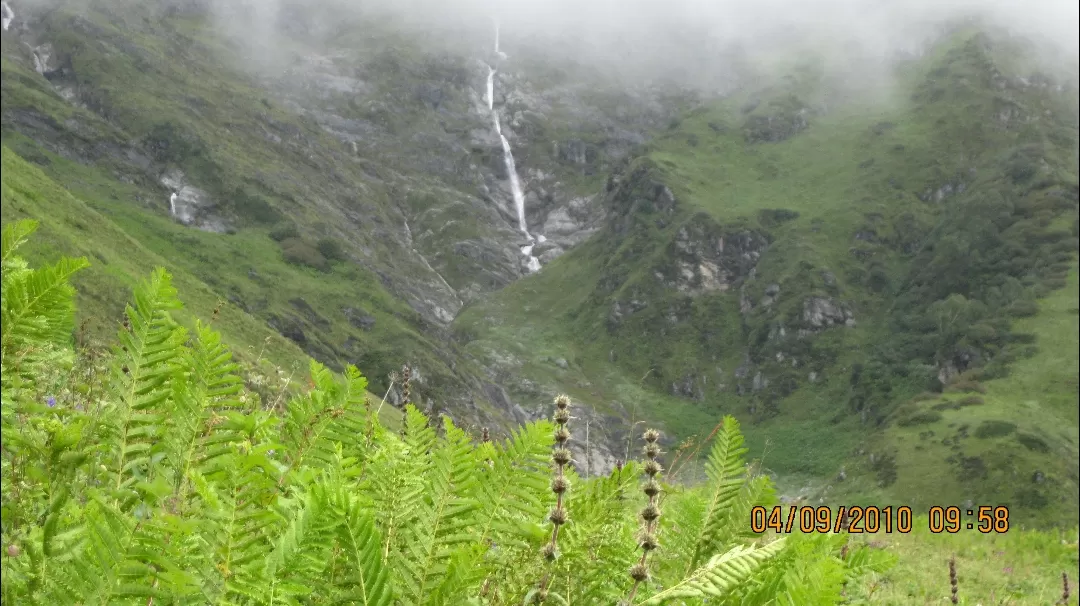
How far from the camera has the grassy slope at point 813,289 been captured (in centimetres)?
10626

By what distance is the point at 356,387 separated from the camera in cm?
253

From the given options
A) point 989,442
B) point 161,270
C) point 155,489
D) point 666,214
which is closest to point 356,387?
point 161,270

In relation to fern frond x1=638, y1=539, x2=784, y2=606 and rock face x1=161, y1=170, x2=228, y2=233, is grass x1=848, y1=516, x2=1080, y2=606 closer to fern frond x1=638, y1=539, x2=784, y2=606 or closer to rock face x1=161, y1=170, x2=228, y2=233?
fern frond x1=638, y1=539, x2=784, y2=606

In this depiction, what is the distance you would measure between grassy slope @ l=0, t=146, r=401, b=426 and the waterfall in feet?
469

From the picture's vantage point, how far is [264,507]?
71.5 inches

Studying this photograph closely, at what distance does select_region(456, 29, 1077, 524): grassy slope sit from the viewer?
10626cm

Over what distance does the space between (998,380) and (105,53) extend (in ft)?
589

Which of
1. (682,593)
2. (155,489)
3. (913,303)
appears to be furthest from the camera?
(913,303)

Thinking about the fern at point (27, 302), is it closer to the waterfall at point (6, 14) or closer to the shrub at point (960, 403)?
the shrub at point (960, 403)

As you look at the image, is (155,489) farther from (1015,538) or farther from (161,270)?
(1015,538)

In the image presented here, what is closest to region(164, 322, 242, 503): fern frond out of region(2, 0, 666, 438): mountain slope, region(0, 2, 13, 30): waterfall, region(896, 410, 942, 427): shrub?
region(2, 0, 666, 438): mountain slope

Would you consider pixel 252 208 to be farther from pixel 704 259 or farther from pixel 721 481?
pixel 721 481
